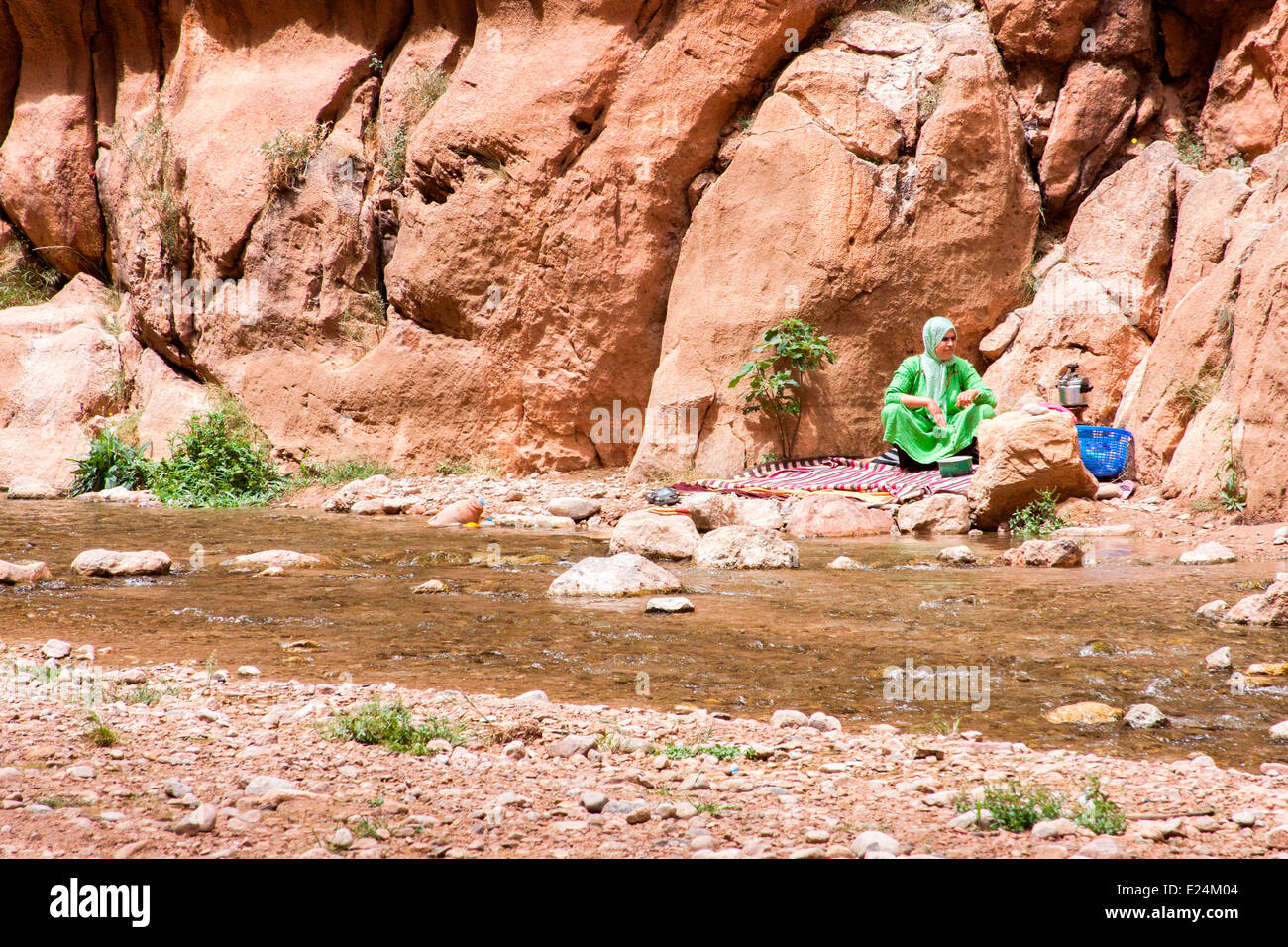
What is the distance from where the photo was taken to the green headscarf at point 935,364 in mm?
10031

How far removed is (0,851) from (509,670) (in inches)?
78.6

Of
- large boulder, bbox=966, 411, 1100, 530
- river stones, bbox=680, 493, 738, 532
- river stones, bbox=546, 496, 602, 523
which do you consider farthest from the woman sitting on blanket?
river stones, bbox=546, 496, 602, 523

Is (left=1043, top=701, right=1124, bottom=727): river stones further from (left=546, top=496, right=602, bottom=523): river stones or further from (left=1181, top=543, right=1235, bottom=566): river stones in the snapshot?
(left=546, top=496, right=602, bottom=523): river stones

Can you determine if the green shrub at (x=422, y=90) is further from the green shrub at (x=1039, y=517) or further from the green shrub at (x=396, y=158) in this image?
the green shrub at (x=1039, y=517)

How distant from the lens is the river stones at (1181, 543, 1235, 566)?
5949 mm

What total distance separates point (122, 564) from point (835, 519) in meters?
5.05

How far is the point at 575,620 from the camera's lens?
183 inches

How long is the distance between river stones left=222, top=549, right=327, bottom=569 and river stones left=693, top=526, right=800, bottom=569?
247cm

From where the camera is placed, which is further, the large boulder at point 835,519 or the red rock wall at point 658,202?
the red rock wall at point 658,202

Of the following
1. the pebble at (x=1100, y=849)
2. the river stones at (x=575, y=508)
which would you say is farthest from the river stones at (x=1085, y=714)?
the river stones at (x=575, y=508)

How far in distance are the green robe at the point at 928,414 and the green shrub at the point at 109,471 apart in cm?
879
